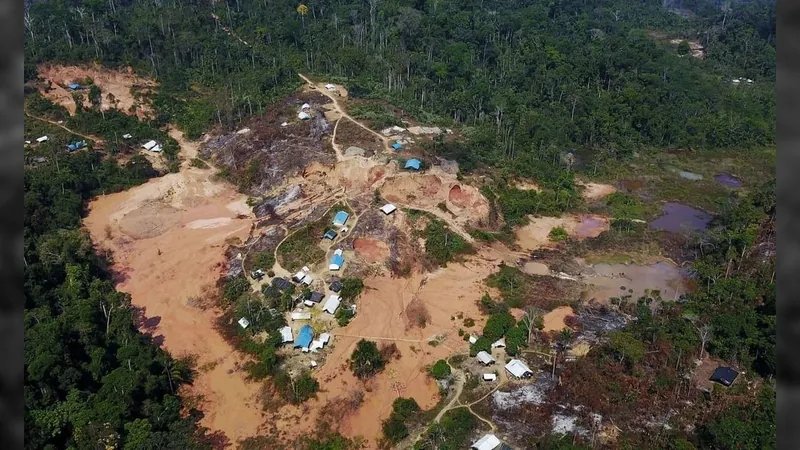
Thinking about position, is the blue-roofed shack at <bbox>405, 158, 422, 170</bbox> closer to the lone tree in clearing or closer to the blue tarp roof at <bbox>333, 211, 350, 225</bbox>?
the blue tarp roof at <bbox>333, 211, 350, 225</bbox>

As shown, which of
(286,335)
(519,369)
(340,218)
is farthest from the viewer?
(340,218)

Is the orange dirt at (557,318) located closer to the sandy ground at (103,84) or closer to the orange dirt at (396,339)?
the orange dirt at (396,339)

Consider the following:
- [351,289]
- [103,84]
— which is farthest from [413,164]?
[103,84]

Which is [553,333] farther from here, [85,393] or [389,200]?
[85,393]

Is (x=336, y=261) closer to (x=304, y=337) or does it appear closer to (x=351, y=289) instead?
(x=351, y=289)

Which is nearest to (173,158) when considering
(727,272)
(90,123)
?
(90,123)

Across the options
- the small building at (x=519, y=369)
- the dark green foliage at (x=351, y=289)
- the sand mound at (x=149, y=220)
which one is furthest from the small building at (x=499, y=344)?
the sand mound at (x=149, y=220)

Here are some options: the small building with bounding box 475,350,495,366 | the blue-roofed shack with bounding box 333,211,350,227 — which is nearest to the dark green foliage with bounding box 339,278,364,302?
the blue-roofed shack with bounding box 333,211,350,227
